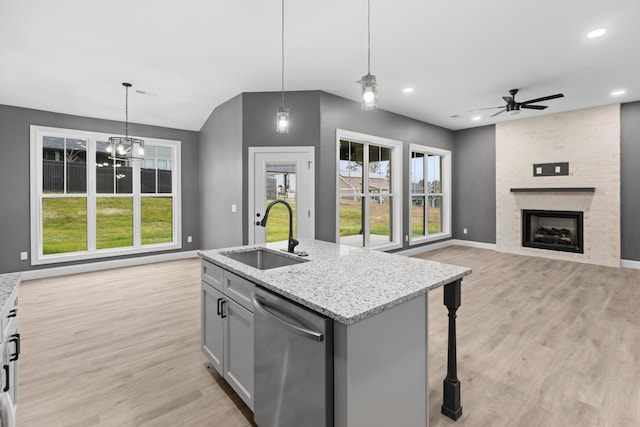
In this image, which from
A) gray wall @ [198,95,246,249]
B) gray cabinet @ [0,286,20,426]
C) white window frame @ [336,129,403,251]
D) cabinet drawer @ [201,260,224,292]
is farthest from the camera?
white window frame @ [336,129,403,251]

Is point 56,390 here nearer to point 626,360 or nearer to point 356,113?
point 626,360

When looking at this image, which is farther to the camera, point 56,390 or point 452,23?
point 452,23

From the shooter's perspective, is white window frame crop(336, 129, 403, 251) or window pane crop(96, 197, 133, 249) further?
window pane crop(96, 197, 133, 249)

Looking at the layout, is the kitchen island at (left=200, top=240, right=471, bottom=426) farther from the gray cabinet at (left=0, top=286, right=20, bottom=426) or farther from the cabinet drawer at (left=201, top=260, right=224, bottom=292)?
the gray cabinet at (left=0, top=286, right=20, bottom=426)

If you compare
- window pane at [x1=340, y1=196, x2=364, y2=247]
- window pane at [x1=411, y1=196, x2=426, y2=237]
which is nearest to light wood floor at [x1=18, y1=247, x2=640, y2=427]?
window pane at [x1=340, y1=196, x2=364, y2=247]

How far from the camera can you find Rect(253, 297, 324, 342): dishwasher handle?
119cm

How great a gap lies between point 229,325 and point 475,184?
7.21 m

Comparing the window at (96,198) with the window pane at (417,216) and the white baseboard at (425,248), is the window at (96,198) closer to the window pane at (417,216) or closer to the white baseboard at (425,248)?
the white baseboard at (425,248)

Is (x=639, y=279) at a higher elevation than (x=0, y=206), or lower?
lower

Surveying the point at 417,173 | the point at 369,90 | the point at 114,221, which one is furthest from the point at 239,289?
the point at 417,173

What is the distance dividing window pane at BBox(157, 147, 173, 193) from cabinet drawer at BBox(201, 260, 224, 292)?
4.68 m

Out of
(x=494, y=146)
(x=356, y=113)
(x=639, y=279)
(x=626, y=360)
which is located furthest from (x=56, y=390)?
(x=494, y=146)

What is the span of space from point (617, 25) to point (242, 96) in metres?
4.49

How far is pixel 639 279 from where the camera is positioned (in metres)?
4.71
